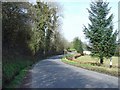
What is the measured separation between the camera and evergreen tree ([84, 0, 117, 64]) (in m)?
38.8

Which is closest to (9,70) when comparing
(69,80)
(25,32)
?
(69,80)

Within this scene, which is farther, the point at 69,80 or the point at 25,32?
the point at 25,32

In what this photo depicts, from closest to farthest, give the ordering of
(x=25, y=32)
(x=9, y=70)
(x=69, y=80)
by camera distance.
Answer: (x=9, y=70)
(x=69, y=80)
(x=25, y=32)

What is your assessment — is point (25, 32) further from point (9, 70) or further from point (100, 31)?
point (9, 70)

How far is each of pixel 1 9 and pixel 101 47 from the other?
19640 millimetres

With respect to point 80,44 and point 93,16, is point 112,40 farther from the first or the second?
point 80,44

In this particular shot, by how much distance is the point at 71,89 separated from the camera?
15.1m

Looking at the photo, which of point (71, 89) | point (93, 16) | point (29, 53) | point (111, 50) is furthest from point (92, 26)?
point (71, 89)

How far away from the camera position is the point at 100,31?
39.0m

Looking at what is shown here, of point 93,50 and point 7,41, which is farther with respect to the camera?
point 93,50

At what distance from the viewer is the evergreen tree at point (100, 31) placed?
38.8 m

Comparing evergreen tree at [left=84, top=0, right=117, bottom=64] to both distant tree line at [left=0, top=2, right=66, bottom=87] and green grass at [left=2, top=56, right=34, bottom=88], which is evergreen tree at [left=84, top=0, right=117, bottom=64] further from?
green grass at [left=2, top=56, right=34, bottom=88]

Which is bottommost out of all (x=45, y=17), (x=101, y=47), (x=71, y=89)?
(x=71, y=89)

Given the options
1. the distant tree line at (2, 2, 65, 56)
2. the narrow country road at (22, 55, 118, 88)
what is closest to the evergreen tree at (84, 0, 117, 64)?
the distant tree line at (2, 2, 65, 56)
